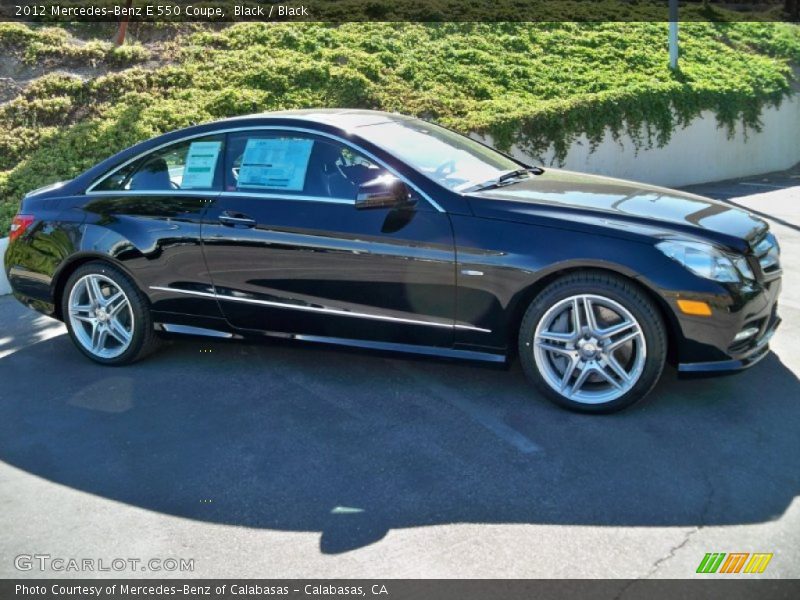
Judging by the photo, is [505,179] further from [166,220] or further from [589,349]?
[166,220]

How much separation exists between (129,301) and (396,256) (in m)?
1.87

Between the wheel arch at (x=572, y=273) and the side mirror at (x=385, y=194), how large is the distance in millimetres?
803

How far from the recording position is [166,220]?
549cm

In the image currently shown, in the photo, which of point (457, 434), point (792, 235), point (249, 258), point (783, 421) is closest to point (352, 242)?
point (249, 258)

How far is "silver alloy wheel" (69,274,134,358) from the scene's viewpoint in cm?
572

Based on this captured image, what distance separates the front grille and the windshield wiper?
1.44m

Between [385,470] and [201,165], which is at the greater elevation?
[201,165]

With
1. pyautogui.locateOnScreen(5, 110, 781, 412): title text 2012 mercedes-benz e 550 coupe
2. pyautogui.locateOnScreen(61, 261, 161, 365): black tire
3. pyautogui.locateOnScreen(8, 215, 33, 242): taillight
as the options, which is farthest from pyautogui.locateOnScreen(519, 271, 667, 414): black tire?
pyautogui.locateOnScreen(8, 215, 33, 242): taillight

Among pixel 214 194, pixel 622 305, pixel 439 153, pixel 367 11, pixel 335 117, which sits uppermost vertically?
pixel 367 11

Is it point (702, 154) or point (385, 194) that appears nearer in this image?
point (385, 194)

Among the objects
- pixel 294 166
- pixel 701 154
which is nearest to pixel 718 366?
pixel 294 166

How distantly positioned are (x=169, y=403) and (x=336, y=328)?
1.04 metres

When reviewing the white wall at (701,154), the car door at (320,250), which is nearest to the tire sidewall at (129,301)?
the car door at (320,250)

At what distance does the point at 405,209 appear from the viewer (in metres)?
4.84
